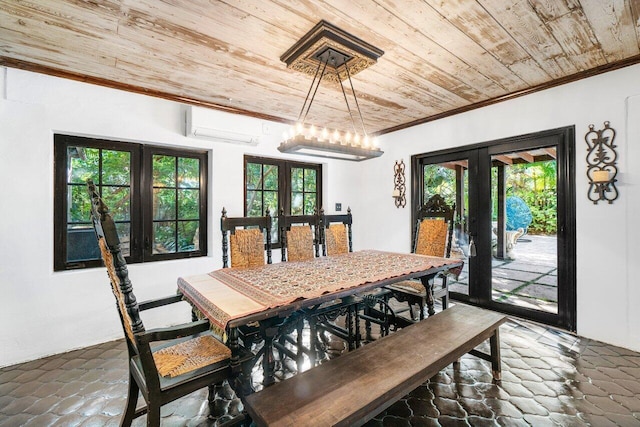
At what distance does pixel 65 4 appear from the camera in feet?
5.88

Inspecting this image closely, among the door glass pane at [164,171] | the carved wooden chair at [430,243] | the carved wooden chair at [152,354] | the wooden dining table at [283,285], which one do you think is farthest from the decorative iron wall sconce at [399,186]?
the carved wooden chair at [152,354]

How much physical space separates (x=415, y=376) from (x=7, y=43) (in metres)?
3.63

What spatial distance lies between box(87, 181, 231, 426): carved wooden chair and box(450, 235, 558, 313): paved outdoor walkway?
3.30 m

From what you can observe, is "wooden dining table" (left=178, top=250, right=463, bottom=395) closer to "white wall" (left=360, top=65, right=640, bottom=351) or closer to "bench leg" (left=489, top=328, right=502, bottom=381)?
"bench leg" (left=489, top=328, right=502, bottom=381)

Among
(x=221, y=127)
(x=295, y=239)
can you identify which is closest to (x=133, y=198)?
(x=221, y=127)

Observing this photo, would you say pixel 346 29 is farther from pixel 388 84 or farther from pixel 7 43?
pixel 7 43

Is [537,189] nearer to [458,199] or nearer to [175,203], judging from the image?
[458,199]

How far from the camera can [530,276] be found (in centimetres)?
338

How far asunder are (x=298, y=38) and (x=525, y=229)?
10.6 ft

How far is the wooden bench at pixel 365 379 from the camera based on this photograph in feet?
4.03

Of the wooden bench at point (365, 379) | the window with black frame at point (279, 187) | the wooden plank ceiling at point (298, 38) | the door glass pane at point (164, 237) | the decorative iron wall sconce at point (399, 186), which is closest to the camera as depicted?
the wooden bench at point (365, 379)

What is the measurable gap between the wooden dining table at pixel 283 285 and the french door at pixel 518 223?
3.60 ft

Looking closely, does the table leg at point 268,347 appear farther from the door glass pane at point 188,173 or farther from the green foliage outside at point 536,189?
the green foliage outside at point 536,189

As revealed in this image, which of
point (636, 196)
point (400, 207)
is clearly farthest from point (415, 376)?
point (400, 207)
